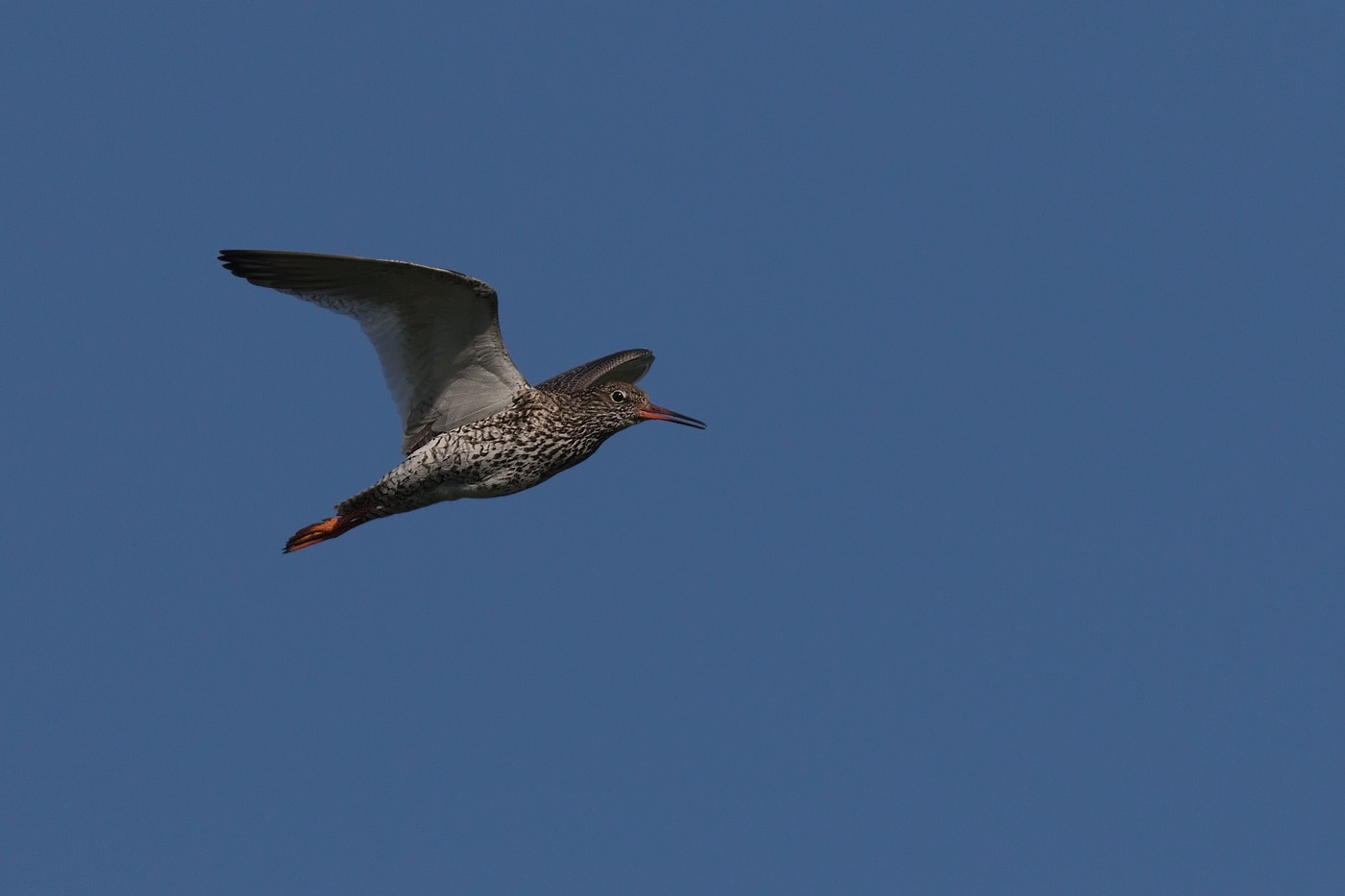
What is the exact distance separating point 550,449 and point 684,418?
1540mm

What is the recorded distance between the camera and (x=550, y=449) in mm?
14086

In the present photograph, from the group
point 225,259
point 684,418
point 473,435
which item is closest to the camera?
point 225,259

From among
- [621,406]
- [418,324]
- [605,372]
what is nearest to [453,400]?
[418,324]

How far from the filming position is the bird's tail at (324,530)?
1477 centimetres

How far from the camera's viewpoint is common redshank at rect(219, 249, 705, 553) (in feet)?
42.9

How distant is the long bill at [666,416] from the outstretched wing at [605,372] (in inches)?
22.6

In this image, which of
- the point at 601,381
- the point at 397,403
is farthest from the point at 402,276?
the point at 601,381

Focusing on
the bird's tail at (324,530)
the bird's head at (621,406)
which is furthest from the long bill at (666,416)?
the bird's tail at (324,530)

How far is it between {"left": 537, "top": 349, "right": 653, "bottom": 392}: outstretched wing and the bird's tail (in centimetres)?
222

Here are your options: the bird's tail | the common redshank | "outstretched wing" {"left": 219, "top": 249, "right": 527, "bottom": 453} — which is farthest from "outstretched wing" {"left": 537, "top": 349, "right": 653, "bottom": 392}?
the bird's tail

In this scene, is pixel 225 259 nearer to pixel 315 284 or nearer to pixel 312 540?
pixel 315 284

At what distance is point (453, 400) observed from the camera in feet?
46.2

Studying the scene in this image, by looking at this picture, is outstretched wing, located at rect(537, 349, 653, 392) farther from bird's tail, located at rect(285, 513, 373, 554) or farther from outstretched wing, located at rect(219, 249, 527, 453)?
Answer: bird's tail, located at rect(285, 513, 373, 554)

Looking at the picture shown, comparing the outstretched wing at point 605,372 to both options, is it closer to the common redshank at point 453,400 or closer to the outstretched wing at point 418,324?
the common redshank at point 453,400
